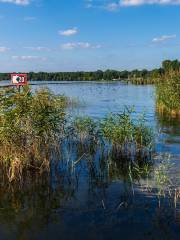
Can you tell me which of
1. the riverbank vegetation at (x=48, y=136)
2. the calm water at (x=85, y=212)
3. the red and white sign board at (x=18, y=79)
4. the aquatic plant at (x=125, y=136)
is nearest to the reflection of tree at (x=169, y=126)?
the aquatic plant at (x=125, y=136)

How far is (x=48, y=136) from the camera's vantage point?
42.7 feet

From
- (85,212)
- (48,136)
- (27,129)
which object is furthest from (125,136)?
(85,212)

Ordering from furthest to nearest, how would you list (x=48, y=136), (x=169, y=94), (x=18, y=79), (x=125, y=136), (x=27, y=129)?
(x=169, y=94), (x=18, y=79), (x=125, y=136), (x=48, y=136), (x=27, y=129)

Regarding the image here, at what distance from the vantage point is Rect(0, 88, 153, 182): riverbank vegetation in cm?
1170

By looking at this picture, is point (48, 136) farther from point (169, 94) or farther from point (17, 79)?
point (169, 94)

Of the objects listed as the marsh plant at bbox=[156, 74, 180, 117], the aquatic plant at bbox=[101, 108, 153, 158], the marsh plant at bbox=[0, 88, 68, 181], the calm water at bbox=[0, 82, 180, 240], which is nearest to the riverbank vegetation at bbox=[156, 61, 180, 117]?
the marsh plant at bbox=[156, 74, 180, 117]

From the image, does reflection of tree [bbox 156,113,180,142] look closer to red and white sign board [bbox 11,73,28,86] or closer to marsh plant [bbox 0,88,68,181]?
marsh plant [bbox 0,88,68,181]

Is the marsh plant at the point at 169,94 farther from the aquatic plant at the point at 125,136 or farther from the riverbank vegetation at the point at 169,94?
the aquatic plant at the point at 125,136

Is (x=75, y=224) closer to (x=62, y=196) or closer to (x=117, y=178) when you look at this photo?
(x=62, y=196)

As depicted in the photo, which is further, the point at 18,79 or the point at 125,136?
the point at 18,79

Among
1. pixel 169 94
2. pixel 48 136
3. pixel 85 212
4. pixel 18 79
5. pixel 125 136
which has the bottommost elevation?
pixel 85 212

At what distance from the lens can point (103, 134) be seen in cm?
1411

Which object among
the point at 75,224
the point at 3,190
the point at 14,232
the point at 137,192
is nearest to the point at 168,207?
the point at 137,192

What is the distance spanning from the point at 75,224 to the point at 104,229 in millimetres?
686
